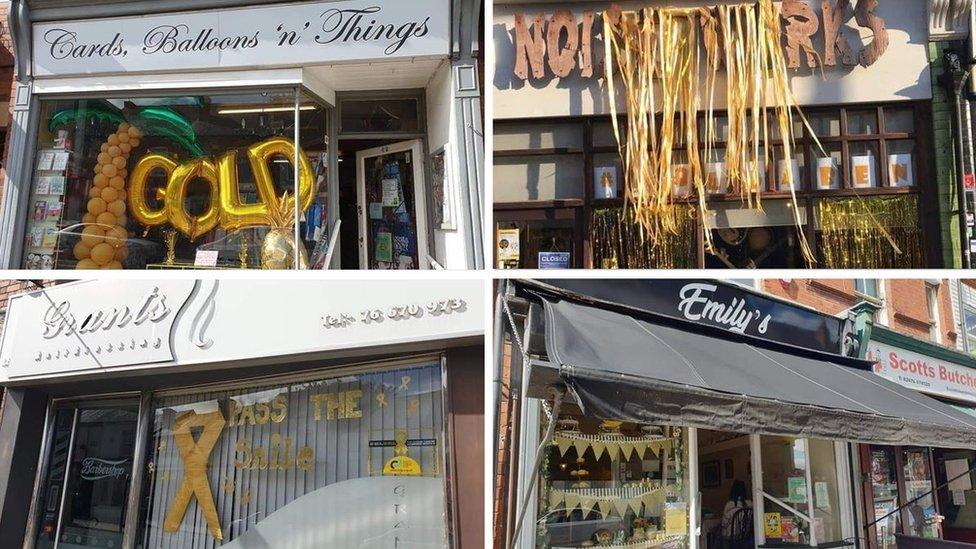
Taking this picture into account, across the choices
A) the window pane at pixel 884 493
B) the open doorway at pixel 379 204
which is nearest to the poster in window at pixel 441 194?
the open doorway at pixel 379 204

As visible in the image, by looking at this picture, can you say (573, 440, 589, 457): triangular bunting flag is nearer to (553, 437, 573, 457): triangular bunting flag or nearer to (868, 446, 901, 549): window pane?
(553, 437, 573, 457): triangular bunting flag

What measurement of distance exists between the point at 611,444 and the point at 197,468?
329 cm

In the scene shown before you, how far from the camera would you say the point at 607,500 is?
5434 millimetres

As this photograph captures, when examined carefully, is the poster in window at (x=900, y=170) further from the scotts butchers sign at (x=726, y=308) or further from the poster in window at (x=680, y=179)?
the poster in window at (x=680, y=179)

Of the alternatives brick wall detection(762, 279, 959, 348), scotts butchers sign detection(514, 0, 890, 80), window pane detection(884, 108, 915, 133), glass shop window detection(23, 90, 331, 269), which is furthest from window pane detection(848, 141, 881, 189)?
glass shop window detection(23, 90, 331, 269)

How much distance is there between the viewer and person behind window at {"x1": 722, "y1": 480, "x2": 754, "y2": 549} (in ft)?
23.2

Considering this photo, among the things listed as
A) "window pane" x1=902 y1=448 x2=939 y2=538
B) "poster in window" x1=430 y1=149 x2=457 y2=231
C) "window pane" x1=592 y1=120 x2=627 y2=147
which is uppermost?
"window pane" x1=592 y1=120 x2=627 y2=147

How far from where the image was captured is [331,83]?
21.6 feet

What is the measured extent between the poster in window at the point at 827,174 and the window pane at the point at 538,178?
2.03m

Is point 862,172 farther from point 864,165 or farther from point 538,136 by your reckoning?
point 538,136

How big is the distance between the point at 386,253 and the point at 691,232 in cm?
275

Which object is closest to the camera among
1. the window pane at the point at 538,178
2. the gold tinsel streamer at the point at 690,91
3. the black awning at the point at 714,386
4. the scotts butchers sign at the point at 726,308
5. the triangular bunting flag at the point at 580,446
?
the black awning at the point at 714,386

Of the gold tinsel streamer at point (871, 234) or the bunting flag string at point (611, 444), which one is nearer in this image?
the bunting flag string at point (611, 444)

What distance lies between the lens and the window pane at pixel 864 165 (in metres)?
6.52
